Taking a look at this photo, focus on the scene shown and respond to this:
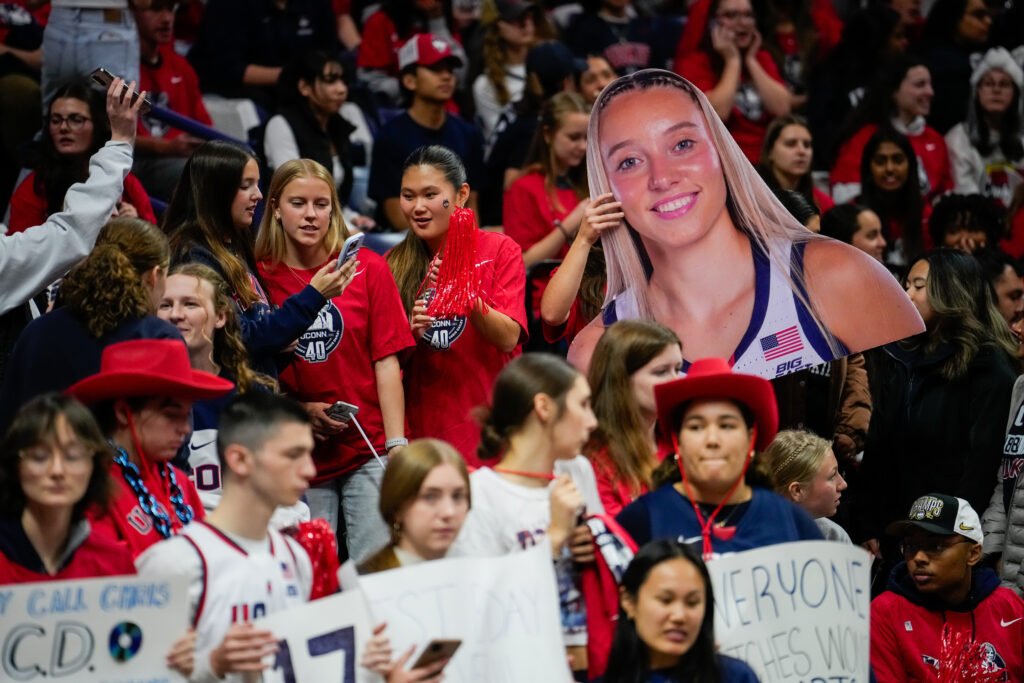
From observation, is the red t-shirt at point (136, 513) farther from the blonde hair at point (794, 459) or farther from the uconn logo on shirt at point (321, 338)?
the blonde hair at point (794, 459)

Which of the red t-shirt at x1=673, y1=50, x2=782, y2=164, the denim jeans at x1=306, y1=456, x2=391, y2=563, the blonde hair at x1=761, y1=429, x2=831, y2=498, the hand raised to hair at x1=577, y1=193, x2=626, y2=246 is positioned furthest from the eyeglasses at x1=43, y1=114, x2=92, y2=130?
the red t-shirt at x1=673, y1=50, x2=782, y2=164

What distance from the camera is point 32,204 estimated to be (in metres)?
6.66

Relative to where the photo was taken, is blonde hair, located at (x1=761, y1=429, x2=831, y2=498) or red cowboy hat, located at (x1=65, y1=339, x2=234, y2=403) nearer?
red cowboy hat, located at (x1=65, y1=339, x2=234, y2=403)

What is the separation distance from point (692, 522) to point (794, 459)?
5.44ft

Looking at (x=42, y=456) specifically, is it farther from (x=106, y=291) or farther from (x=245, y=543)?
(x=106, y=291)

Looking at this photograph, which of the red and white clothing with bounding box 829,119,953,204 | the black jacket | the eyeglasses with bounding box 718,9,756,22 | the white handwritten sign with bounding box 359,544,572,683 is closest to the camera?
the white handwritten sign with bounding box 359,544,572,683

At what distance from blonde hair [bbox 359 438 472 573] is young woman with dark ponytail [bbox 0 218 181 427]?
1.01 meters

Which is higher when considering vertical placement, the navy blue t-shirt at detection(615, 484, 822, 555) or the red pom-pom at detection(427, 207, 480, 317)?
the red pom-pom at detection(427, 207, 480, 317)

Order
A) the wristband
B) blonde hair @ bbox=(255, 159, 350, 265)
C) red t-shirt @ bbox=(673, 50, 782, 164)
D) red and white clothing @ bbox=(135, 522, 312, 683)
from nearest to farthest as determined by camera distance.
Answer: red and white clothing @ bbox=(135, 522, 312, 683), blonde hair @ bbox=(255, 159, 350, 265), the wristband, red t-shirt @ bbox=(673, 50, 782, 164)

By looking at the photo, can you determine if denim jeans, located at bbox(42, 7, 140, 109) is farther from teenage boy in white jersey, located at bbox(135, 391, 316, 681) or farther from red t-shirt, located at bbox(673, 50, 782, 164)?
teenage boy in white jersey, located at bbox(135, 391, 316, 681)

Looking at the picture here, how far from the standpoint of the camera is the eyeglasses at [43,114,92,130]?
662cm

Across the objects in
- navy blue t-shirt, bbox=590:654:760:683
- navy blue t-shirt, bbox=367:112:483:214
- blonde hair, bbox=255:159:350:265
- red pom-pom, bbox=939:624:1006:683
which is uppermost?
navy blue t-shirt, bbox=367:112:483:214

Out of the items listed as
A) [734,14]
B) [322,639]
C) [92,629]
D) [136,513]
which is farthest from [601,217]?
[734,14]

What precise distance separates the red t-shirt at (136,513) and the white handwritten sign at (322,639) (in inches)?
25.9
